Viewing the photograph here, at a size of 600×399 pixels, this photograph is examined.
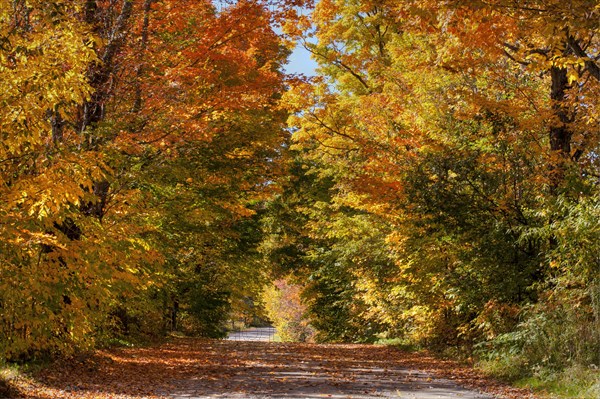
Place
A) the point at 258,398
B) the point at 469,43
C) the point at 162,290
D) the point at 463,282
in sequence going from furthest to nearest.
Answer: the point at 162,290, the point at 463,282, the point at 469,43, the point at 258,398

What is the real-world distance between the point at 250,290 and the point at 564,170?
18109 millimetres

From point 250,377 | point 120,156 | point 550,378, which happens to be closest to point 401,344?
point 250,377

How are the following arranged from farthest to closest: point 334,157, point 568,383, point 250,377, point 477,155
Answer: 1. point 334,157
2. point 477,155
3. point 250,377
4. point 568,383

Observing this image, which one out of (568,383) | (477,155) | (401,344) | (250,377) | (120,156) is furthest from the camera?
(401,344)

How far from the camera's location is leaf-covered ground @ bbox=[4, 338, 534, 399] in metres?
9.00

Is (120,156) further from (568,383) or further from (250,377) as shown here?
(568,383)

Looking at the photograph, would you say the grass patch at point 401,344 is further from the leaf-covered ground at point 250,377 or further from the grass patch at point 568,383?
the grass patch at point 568,383

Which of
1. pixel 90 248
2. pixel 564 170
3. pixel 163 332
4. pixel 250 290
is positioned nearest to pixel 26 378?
pixel 90 248

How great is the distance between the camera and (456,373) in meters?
11.9

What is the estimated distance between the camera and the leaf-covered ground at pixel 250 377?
9000 mm

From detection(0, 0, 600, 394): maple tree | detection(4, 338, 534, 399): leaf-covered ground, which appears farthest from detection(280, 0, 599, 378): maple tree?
detection(4, 338, 534, 399): leaf-covered ground

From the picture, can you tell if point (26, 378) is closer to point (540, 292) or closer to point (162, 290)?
point (540, 292)

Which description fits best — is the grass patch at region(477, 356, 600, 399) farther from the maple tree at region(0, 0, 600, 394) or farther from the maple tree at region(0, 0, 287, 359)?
the maple tree at region(0, 0, 287, 359)

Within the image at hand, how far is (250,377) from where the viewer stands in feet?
35.7
